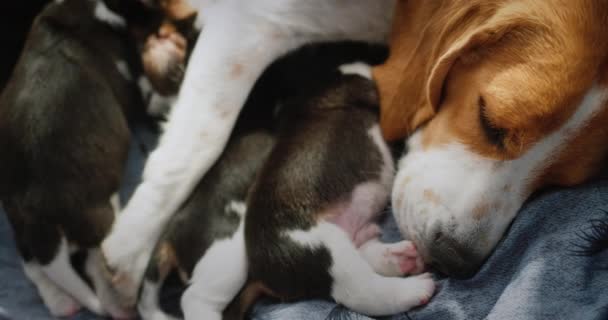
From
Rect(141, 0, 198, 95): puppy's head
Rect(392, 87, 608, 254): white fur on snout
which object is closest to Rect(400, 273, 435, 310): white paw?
Rect(392, 87, 608, 254): white fur on snout

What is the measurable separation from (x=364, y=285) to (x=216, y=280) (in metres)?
0.40

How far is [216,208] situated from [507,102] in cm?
83

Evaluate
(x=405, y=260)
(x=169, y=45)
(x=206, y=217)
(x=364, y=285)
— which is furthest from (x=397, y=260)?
(x=169, y=45)

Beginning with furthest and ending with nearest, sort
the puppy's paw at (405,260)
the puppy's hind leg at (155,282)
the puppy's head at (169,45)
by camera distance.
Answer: the puppy's head at (169,45) → the puppy's hind leg at (155,282) → the puppy's paw at (405,260)

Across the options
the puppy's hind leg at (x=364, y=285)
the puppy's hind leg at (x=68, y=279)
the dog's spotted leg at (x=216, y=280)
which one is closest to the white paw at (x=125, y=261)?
the puppy's hind leg at (x=68, y=279)

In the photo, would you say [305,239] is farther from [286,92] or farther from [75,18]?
[75,18]

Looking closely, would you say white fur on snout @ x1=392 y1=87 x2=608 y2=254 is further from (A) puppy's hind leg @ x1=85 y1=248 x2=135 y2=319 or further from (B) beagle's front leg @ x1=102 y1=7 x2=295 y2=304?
(A) puppy's hind leg @ x1=85 y1=248 x2=135 y2=319

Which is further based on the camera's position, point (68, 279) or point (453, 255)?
point (68, 279)

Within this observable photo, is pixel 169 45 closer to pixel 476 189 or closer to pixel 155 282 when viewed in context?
pixel 155 282

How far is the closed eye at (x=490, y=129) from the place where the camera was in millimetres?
1443

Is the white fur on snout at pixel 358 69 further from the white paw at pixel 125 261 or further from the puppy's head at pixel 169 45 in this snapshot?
the white paw at pixel 125 261

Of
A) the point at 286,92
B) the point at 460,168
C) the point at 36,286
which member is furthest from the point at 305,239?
the point at 36,286

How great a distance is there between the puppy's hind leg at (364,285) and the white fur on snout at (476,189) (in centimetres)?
13

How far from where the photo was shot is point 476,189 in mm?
1471
